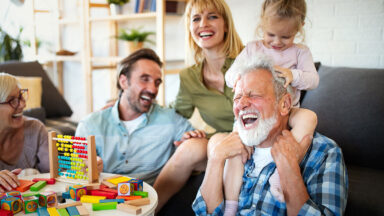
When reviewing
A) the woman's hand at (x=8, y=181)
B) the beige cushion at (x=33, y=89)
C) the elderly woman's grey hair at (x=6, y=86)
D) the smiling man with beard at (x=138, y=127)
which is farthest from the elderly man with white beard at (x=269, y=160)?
the beige cushion at (x=33, y=89)

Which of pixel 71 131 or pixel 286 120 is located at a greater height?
pixel 286 120

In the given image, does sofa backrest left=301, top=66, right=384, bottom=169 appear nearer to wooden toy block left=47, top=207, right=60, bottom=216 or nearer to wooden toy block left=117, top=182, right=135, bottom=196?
wooden toy block left=117, top=182, right=135, bottom=196

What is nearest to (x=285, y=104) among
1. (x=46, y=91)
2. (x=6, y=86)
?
(x=6, y=86)

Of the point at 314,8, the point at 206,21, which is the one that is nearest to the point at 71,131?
the point at 206,21

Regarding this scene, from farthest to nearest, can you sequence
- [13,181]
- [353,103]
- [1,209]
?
[353,103] → [13,181] → [1,209]

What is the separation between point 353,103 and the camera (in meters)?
1.81

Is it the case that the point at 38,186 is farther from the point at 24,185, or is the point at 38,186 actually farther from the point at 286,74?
the point at 286,74

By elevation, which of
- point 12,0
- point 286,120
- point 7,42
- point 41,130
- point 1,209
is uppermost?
point 12,0

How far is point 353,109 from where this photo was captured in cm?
181

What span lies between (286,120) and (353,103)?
0.55 meters

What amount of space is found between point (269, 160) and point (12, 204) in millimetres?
972

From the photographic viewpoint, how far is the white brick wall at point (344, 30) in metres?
1.57

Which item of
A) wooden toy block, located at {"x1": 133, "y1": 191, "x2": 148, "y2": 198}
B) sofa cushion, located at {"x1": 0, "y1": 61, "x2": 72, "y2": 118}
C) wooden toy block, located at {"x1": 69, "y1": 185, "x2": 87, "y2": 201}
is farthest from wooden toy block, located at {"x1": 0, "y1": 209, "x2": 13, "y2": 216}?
sofa cushion, located at {"x1": 0, "y1": 61, "x2": 72, "y2": 118}

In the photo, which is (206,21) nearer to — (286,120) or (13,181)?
(286,120)
